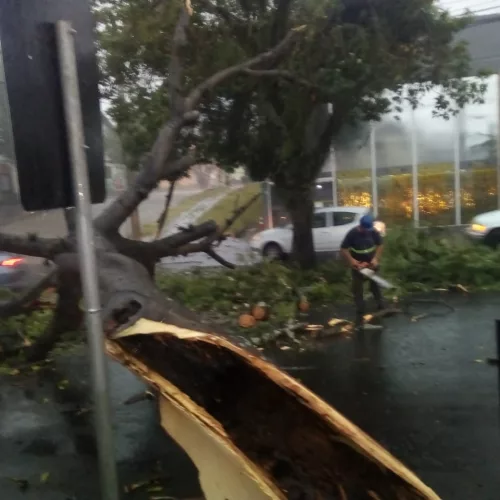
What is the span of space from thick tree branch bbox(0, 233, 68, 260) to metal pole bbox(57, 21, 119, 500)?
284 cm

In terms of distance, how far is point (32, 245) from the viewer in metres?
5.47

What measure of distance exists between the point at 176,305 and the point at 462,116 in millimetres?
15051

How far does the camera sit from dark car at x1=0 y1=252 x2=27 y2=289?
8.98m

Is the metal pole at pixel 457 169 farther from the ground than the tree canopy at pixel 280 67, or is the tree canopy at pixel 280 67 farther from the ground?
the tree canopy at pixel 280 67

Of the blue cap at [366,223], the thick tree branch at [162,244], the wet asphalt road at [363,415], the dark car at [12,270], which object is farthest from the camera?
the dark car at [12,270]

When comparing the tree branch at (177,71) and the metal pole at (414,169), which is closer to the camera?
the tree branch at (177,71)

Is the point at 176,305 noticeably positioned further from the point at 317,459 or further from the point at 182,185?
the point at 182,185

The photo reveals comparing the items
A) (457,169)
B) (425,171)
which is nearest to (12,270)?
(425,171)

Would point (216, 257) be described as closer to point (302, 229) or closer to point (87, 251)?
point (87, 251)

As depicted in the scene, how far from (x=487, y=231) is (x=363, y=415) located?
8694 mm

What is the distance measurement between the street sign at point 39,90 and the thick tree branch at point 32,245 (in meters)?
2.79

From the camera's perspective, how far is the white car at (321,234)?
13648 mm

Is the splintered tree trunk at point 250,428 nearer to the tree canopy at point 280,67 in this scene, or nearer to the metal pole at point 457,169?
the tree canopy at point 280,67

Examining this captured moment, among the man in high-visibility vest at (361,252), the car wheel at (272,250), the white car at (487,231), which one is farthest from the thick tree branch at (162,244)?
the white car at (487,231)
